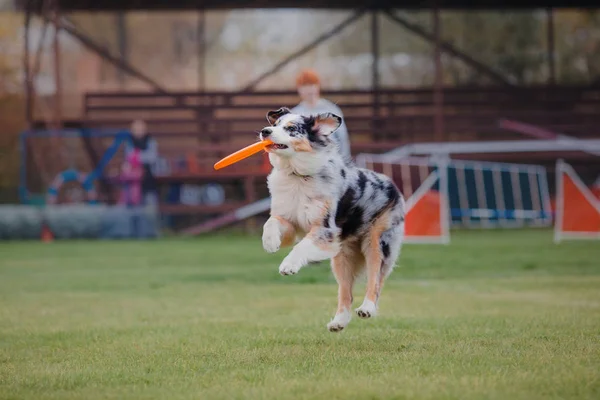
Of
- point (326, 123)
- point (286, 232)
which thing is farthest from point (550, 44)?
point (286, 232)

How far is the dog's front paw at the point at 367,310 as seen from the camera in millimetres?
6324

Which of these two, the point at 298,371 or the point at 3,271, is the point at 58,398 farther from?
the point at 3,271

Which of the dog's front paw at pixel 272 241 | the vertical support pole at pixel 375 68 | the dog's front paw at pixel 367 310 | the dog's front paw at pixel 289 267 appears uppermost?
the vertical support pole at pixel 375 68

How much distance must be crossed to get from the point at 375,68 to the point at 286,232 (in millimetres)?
20161

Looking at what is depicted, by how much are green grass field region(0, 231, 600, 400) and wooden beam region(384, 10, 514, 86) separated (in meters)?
12.2

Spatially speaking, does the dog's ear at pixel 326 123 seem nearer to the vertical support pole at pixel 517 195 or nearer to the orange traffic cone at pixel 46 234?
the orange traffic cone at pixel 46 234

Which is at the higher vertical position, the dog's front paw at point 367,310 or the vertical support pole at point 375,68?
the vertical support pole at point 375,68

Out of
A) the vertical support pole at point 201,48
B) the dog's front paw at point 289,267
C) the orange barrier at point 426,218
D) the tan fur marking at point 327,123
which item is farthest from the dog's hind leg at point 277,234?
the vertical support pole at point 201,48

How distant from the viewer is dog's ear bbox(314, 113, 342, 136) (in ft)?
21.3

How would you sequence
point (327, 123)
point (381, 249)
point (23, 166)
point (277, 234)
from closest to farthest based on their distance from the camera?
1. point (277, 234)
2. point (327, 123)
3. point (381, 249)
4. point (23, 166)

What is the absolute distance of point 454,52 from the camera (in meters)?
25.2

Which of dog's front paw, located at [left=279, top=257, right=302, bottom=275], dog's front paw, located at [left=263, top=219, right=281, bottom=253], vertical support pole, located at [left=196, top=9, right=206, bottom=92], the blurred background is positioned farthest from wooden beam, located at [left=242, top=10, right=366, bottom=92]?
dog's front paw, located at [left=279, top=257, right=302, bottom=275]

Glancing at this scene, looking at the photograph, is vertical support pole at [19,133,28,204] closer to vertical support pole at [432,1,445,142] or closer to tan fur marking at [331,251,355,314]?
vertical support pole at [432,1,445,142]

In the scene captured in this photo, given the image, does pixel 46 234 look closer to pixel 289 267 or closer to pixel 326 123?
pixel 326 123
